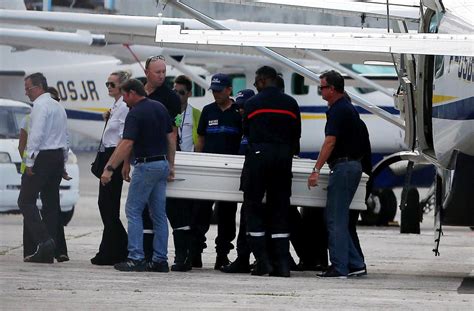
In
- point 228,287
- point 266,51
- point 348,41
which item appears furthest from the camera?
point 266,51

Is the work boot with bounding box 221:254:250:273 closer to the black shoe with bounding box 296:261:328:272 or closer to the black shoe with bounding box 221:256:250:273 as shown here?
the black shoe with bounding box 221:256:250:273

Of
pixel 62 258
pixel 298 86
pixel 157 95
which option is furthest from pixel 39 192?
pixel 298 86

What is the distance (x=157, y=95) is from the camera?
535 inches

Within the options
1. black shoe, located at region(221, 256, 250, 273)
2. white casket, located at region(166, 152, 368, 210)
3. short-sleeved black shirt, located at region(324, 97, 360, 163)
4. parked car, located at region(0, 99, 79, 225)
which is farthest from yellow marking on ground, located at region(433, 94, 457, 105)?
parked car, located at region(0, 99, 79, 225)

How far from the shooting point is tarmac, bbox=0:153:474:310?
1011 centimetres

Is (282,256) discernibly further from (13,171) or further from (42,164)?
(13,171)

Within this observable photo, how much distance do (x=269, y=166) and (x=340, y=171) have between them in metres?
0.62

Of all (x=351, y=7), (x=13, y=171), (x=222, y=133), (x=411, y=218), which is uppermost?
(x=351, y=7)

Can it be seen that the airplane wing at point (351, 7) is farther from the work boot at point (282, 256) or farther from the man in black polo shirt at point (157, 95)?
the work boot at point (282, 256)

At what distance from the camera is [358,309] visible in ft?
32.7

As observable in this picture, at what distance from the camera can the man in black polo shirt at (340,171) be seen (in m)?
12.7

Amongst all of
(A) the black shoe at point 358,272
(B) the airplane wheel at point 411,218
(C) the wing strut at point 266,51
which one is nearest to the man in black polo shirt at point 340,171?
(A) the black shoe at point 358,272

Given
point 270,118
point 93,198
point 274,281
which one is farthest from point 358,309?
point 93,198

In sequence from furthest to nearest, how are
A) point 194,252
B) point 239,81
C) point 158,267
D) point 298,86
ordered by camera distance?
point 239,81 → point 298,86 → point 194,252 → point 158,267
